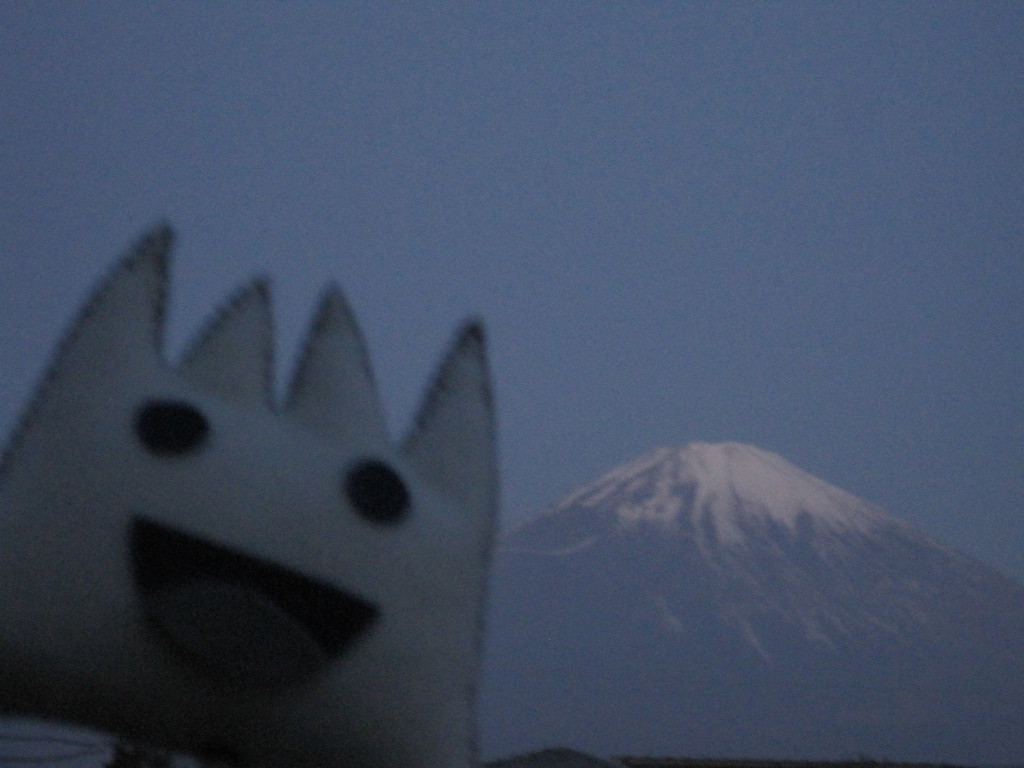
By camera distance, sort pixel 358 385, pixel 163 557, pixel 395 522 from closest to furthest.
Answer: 1. pixel 163 557
2. pixel 395 522
3. pixel 358 385

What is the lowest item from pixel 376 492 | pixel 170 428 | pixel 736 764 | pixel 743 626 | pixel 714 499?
pixel 376 492

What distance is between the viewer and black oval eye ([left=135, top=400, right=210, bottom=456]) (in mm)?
3428

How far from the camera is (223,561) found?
3.30 metres

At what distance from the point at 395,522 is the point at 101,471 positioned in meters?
0.82

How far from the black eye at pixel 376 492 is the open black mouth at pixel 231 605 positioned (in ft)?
0.85

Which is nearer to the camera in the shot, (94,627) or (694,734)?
(94,627)

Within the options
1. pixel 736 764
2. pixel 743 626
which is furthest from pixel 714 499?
pixel 736 764

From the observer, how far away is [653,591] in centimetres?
10844

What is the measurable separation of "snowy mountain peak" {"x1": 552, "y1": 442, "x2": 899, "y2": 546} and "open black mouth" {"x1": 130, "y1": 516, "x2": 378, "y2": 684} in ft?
377

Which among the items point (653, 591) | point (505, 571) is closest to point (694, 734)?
point (653, 591)

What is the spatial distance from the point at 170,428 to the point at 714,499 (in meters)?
121

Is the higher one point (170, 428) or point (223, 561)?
point (170, 428)

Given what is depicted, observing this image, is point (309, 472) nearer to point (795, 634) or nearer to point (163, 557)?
point (163, 557)

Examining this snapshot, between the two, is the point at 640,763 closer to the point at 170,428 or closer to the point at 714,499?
the point at 170,428
